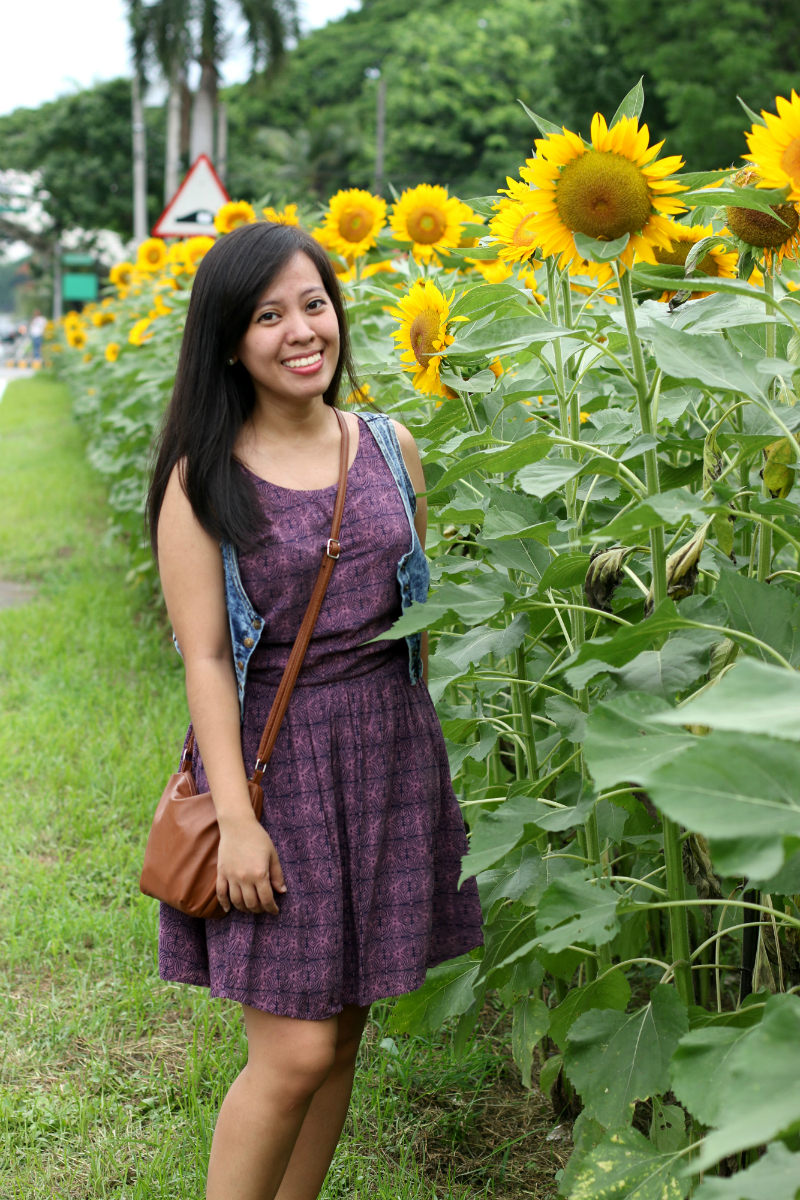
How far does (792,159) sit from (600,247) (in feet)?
0.74

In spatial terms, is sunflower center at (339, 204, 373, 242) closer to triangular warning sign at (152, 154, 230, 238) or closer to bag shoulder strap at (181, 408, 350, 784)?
bag shoulder strap at (181, 408, 350, 784)

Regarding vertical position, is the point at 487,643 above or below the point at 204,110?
below

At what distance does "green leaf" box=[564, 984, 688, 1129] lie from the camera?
1480 mm

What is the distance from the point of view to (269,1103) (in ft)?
5.55

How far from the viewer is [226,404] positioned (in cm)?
185

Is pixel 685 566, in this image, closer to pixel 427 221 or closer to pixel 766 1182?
pixel 766 1182

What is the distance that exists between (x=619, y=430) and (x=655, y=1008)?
77cm

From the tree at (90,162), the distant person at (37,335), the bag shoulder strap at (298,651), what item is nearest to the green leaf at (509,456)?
the bag shoulder strap at (298,651)

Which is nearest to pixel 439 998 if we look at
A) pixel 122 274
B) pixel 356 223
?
pixel 356 223

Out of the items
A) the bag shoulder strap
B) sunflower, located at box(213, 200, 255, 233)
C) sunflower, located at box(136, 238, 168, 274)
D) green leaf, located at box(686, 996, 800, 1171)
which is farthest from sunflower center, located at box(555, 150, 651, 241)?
sunflower, located at box(136, 238, 168, 274)

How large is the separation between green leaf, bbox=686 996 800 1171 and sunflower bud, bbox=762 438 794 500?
78cm

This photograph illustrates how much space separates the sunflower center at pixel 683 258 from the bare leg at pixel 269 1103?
1.23 meters

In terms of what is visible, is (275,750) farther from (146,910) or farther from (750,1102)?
(146,910)

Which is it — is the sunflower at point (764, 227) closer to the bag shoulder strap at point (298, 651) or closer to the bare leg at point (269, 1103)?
the bag shoulder strap at point (298, 651)
